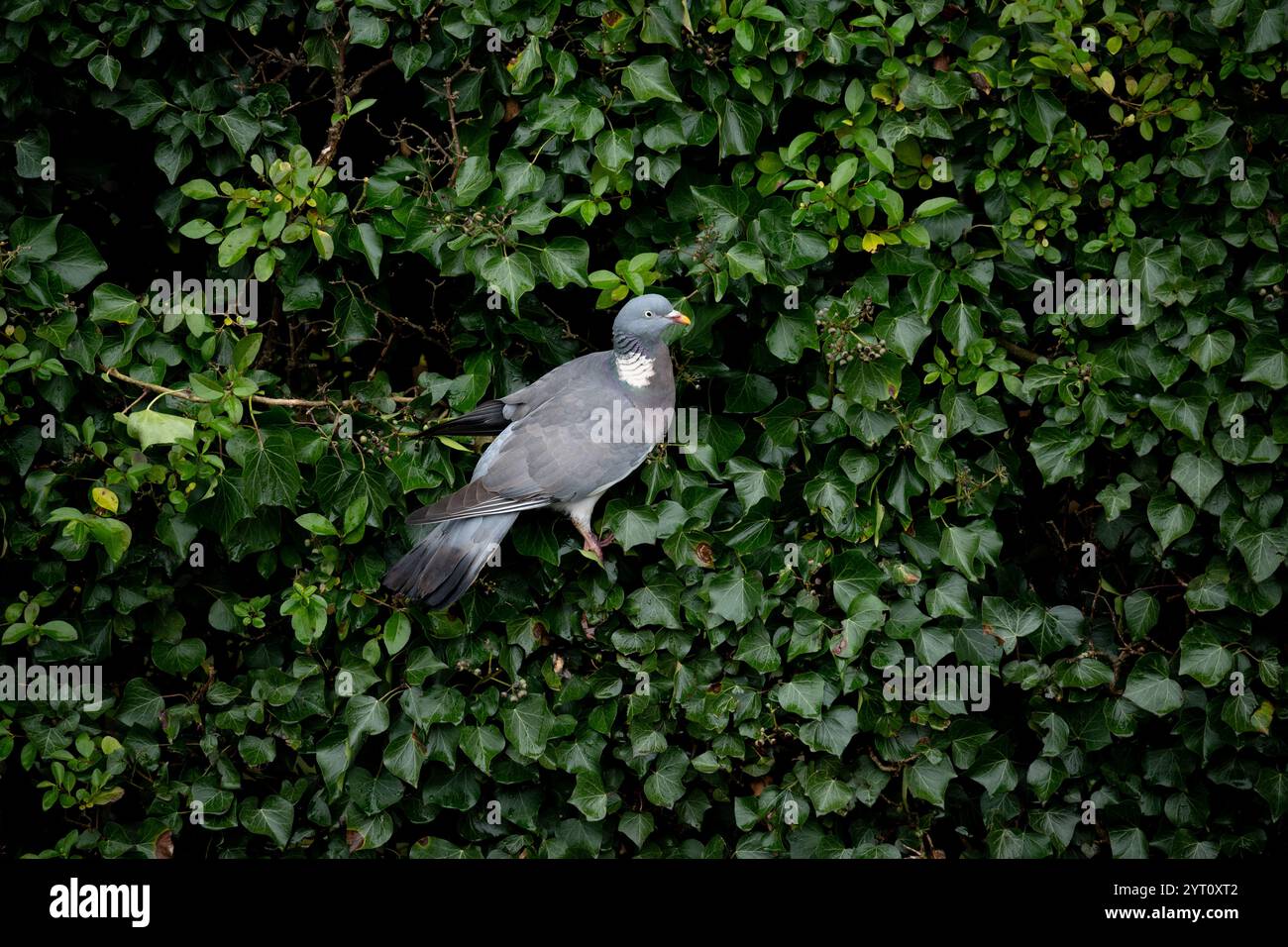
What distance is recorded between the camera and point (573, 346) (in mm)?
2881

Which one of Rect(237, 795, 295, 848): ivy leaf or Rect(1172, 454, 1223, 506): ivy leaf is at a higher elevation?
Rect(1172, 454, 1223, 506): ivy leaf

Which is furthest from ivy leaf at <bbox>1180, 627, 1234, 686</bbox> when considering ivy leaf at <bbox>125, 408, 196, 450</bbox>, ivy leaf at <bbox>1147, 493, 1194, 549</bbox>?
ivy leaf at <bbox>125, 408, 196, 450</bbox>

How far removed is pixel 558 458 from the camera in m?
2.58

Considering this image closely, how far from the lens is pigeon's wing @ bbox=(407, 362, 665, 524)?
2578 millimetres

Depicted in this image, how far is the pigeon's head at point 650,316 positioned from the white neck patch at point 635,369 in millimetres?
73

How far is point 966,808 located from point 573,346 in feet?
5.47

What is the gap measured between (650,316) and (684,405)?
16.7 inches

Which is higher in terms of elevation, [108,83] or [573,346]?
[108,83]

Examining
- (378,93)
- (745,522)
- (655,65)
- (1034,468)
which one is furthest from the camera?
(1034,468)

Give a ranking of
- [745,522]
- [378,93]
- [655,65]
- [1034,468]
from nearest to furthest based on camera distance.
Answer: [655,65] < [745,522] < [378,93] < [1034,468]

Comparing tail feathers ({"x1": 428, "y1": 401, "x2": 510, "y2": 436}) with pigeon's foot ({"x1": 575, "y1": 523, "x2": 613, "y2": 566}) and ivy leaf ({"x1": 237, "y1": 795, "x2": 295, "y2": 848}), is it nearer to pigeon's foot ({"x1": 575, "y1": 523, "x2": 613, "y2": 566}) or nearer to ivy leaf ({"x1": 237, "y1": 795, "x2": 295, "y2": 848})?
pigeon's foot ({"x1": 575, "y1": 523, "x2": 613, "y2": 566})

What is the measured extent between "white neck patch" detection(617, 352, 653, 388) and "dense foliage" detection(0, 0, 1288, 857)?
0.19 m
